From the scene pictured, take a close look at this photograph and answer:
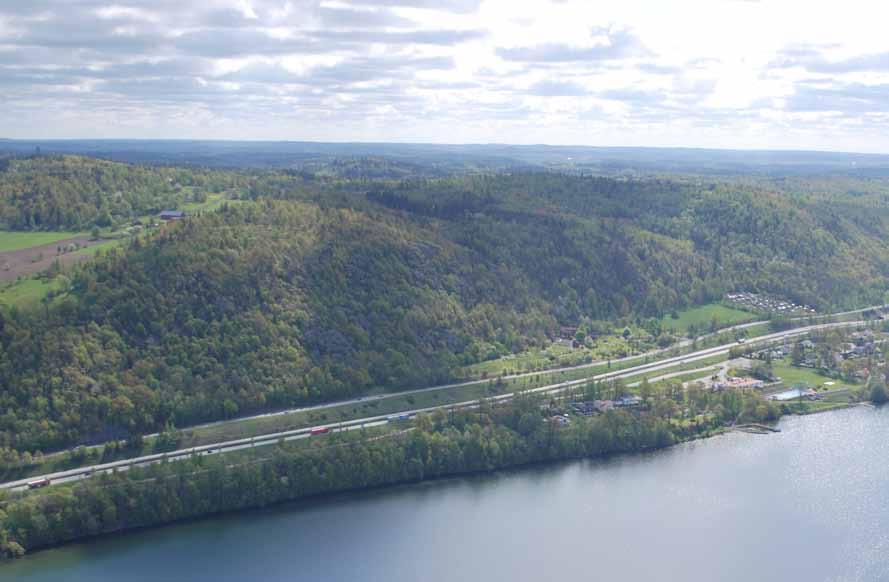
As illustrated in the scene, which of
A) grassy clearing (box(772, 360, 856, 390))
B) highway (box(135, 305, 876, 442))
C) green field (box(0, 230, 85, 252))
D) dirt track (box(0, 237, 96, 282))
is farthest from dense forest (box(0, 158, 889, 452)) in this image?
grassy clearing (box(772, 360, 856, 390))

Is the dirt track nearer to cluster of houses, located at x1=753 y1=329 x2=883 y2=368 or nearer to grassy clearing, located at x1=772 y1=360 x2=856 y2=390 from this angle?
grassy clearing, located at x1=772 y1=360 x2=856 y2=390

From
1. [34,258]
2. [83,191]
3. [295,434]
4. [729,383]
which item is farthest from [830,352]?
[83,191]

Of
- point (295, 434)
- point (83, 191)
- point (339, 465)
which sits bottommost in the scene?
point (339, 465)

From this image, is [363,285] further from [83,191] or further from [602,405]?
[83,191]

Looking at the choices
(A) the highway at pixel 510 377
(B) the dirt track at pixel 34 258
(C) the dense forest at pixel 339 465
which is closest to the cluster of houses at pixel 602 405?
(C) the dense forest at pixel 339 465

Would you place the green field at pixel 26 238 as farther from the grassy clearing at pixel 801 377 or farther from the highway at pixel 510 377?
the grassy clearing at pixel 801 377

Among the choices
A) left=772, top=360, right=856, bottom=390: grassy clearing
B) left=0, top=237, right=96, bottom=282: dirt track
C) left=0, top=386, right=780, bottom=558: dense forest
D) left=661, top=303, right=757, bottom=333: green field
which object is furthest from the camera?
left=661, top=303, right=757, bottom=333: green field
